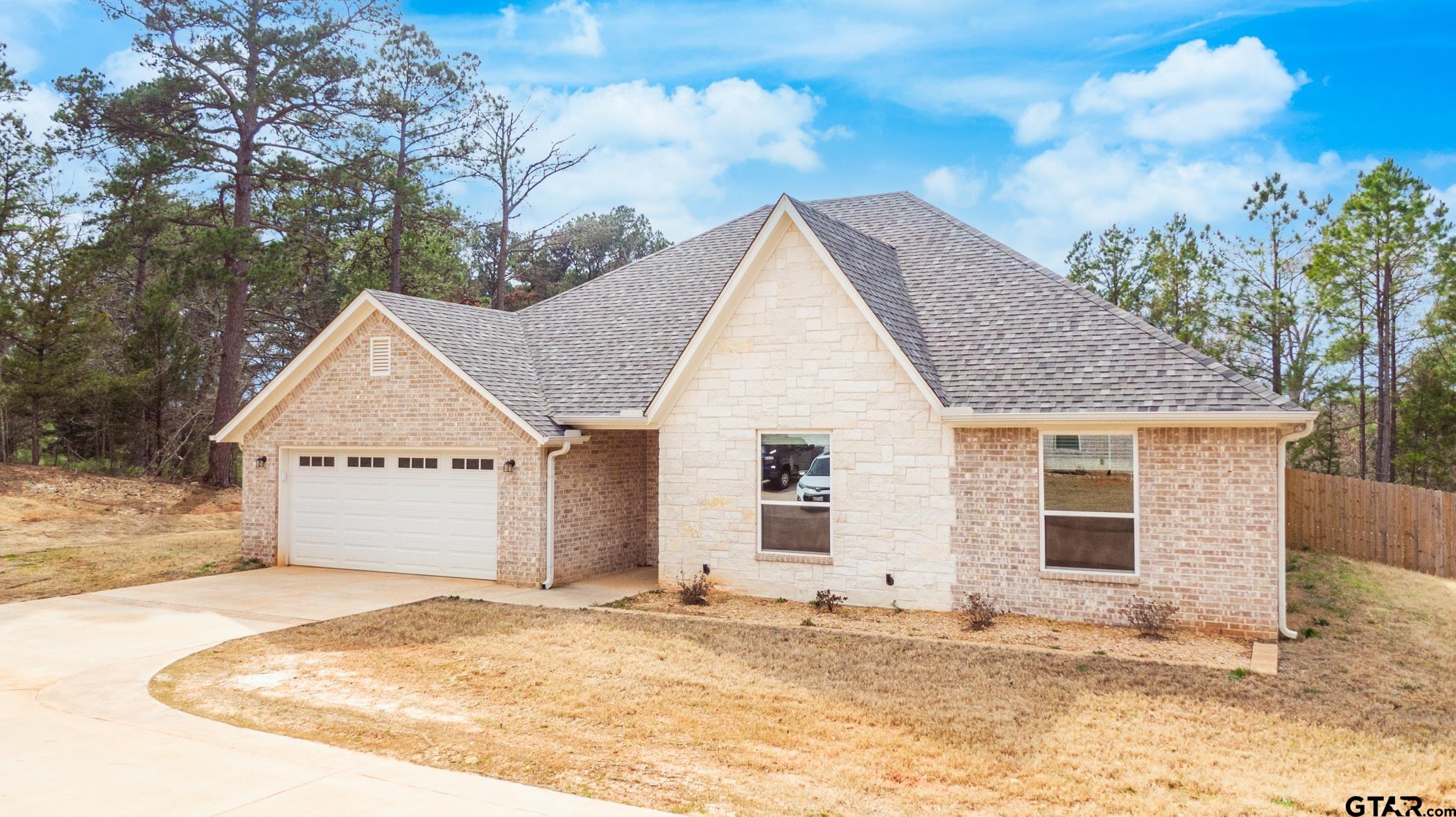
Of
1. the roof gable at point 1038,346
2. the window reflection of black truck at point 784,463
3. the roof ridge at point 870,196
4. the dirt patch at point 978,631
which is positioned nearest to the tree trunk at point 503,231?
the roof ridge at point 870,196

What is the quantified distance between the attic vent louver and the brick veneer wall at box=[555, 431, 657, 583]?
3888 millimetres

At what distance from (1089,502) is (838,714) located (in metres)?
5.98

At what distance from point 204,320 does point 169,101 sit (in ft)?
48.5

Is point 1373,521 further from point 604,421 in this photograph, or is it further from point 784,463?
point 604,421

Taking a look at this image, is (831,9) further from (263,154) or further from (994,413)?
(263,154)

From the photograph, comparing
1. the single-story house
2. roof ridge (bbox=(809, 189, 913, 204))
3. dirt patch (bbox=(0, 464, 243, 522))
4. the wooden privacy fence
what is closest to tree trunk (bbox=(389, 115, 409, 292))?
dirt patch (bbox=(0, 464, 243, 522))

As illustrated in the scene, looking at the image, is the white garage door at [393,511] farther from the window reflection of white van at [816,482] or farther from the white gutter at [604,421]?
the window reflection of white van at [816,482]

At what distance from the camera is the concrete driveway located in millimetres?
5895

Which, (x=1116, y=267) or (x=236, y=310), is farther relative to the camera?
(x=1116, y=267)

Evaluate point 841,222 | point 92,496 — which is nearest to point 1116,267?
point 841,222

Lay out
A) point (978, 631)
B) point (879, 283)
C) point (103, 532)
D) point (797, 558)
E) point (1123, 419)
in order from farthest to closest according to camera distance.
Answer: point (103, 532), point (879, 283), point (797, 558), point (1123, 419), point (978, 631)

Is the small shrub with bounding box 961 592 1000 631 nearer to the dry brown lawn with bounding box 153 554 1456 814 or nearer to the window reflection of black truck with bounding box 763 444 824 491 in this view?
the dry brown lawn with bounding box 153 554 1456 814

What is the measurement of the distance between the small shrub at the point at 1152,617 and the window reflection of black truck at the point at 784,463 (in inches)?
194

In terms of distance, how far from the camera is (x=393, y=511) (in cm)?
1666
